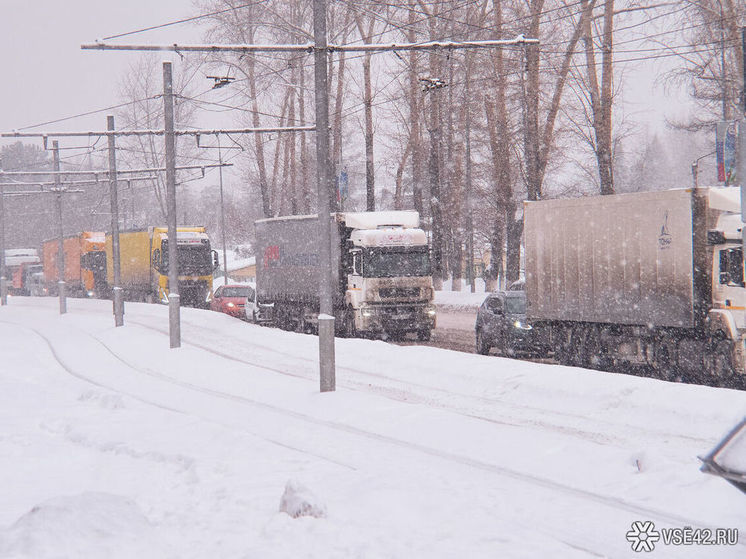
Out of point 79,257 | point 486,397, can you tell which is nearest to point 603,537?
point 486,397

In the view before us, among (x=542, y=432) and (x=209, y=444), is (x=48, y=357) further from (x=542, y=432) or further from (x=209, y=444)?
(x=542, y=432)

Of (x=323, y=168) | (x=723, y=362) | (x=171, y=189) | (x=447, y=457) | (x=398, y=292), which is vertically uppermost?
(x=171, y=189)

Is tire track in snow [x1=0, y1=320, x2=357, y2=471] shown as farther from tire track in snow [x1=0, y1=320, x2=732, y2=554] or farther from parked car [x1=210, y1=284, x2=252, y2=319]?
parked car [x1=210, y1=284, x2=252, y2=319]

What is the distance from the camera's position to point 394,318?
1006 inches

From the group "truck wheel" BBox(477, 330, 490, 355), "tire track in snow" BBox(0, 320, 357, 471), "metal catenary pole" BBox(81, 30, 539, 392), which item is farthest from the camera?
"truck wheel" BBox(477, 330, 490, 355)

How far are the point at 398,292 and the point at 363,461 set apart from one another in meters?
16.7

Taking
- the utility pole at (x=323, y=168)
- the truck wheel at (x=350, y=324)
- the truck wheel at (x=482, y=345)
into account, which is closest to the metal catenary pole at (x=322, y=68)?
the utility pole at (x=323, y=168)

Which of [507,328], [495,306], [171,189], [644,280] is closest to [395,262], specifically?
[495,306]

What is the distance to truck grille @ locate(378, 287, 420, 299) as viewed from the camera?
25500 millimetres

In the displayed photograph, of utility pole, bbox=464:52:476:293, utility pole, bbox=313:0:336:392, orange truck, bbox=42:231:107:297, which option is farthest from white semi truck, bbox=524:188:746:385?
orange truck, bbox=42:231:107:297

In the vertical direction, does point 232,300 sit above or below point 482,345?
above

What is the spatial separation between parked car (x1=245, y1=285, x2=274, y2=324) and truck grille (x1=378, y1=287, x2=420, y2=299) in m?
7.46

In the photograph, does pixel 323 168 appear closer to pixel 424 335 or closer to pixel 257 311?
pixel 424 335

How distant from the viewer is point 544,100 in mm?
35250
